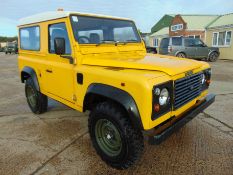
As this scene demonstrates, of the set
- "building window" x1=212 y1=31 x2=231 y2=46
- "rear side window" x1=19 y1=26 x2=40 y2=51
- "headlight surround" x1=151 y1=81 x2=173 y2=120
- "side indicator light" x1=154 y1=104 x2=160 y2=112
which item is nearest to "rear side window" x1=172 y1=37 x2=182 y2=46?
"building window" x1=212 y1=31 x2=231 y2=46

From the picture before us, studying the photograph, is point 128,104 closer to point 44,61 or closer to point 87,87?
point 87,87

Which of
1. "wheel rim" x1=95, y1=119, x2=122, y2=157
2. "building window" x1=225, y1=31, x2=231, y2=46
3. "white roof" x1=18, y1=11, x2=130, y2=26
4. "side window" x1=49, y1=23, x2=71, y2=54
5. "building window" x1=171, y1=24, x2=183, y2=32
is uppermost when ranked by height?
"building window" x1=171, y1=24, x2=183, y2=32

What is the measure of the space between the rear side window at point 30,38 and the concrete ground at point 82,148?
155 cm

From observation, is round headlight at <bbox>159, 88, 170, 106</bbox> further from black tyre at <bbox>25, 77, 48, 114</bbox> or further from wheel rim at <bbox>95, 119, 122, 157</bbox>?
black tyre at <bbox>25, 77, 48, 114</bbox>

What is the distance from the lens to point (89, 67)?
327 centimetres

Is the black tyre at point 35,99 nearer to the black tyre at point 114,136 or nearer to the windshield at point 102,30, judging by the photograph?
the windshield at point 102,30

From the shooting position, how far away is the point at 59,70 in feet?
12.4

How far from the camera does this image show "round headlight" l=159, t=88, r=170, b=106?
258 cm

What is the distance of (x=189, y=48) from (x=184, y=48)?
15.5 inches

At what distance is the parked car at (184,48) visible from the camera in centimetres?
1509

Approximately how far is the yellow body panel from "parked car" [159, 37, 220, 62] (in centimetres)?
1124

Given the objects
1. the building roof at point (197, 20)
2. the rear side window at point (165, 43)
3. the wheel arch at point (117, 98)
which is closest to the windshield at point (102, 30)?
the wheel arch at point (117, 98)

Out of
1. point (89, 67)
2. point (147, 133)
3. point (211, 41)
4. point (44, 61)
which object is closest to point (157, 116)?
point (147, 133)

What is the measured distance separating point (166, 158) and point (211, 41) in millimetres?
19714
